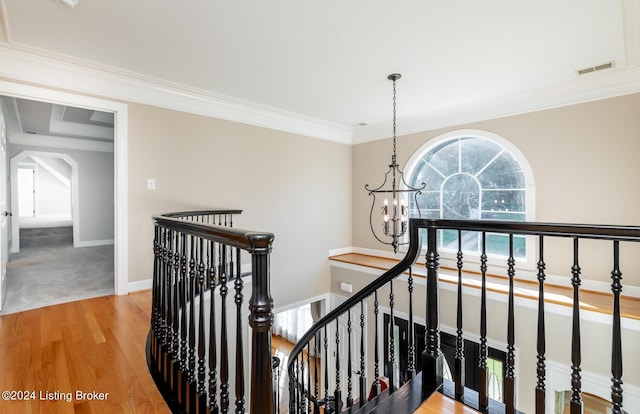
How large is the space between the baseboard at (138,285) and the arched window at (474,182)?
170 inches

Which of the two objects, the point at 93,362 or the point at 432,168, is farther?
the point at 432,168

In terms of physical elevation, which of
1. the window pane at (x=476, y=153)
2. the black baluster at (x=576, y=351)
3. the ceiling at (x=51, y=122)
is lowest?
the black baluster at (x=576, y=351)

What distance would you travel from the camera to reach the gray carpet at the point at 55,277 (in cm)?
323

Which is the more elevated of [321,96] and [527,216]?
[321,96]

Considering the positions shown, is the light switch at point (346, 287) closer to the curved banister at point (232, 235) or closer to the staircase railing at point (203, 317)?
the staircase railing at point (203, 317)

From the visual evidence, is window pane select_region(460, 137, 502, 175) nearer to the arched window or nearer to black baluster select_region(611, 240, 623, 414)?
the arched window

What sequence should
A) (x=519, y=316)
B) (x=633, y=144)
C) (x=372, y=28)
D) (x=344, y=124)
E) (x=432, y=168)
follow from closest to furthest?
(x=372, y=28), (x=633, y=144), (x=519, y=316), (x=432, y=168), (x=344, y=124)

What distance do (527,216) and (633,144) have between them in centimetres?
130

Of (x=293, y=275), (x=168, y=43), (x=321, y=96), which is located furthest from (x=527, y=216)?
(x=168, y=43)

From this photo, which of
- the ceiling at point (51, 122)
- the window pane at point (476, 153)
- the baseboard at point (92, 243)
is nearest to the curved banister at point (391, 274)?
the window pane at point (476, 153)

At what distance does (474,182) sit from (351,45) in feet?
9.76

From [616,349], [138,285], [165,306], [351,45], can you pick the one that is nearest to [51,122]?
[138,285]

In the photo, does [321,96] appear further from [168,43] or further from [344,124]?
[168,43]

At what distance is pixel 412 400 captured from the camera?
1626 millimetres
